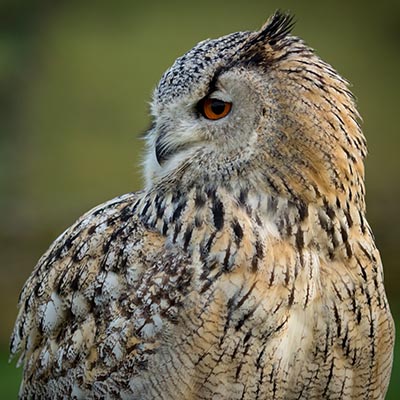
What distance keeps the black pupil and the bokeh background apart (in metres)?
4.90

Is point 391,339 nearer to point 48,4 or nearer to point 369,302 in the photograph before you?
point 369,302

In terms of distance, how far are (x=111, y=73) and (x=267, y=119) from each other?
21.4 ft

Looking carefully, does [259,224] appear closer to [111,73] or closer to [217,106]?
[217,106]

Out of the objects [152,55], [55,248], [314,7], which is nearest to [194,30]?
[152,55]

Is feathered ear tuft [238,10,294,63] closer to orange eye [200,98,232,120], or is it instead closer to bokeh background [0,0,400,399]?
orange eye [200,98,232,120]

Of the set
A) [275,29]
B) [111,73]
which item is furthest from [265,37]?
[111,73]

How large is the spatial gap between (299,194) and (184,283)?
15.5 inches

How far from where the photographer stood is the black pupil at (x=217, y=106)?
2646 mm

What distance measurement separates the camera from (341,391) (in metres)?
2.74

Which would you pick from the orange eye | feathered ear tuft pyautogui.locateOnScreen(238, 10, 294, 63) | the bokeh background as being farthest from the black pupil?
the bokeh background

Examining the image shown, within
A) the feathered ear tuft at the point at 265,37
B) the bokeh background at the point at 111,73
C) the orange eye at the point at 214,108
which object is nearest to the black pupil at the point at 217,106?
Answer: the orange eye at the point at 214,108

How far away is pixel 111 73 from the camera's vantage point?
8.98m

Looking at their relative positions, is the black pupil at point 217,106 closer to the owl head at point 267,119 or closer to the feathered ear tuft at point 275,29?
the owl head at point 267,119

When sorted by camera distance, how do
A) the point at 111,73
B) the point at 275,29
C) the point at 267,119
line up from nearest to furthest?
1. the point at 267,119
2. the point at 275,29
3. the point at 111,73
